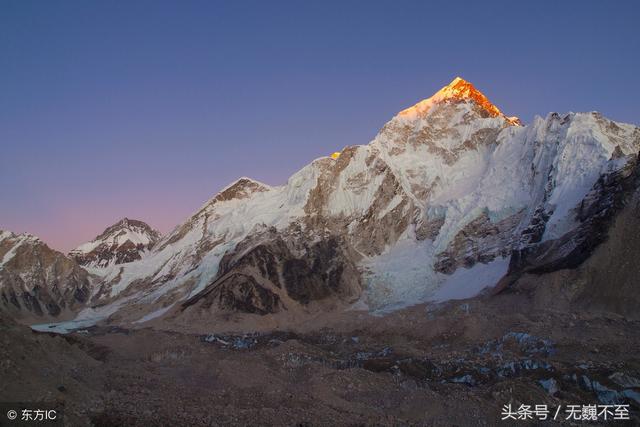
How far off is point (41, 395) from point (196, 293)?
308 feet

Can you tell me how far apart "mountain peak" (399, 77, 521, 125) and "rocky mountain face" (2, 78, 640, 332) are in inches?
170

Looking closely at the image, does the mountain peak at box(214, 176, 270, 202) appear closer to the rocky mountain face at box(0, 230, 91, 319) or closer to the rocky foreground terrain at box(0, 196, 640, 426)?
the rocky mountain face at box(0, 230, 91, 319)

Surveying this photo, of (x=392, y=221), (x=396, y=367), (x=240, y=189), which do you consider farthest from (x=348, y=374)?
(x=240, y=189)

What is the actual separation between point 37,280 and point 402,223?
99.5 metres

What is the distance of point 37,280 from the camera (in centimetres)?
15775

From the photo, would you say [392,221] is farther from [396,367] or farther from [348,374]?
[348,374]

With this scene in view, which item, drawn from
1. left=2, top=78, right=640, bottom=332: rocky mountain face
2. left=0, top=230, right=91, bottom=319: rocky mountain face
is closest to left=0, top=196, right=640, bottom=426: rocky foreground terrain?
left=2, top=78, right=640, bottom=332: rocky mountain face

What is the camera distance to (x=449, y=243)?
379 feet

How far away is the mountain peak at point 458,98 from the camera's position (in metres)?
175

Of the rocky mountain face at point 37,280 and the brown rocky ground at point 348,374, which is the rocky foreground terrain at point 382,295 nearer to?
the brown rocky ground at point 348,374

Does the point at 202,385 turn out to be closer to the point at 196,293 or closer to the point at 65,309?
the point at 196,293

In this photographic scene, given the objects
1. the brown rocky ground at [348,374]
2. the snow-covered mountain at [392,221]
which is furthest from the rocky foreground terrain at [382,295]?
the snow-covered mountain at [392,221]

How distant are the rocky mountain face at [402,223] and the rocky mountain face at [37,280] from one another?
812 cm

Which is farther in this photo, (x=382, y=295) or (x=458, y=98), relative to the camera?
(x=458, y=98)
